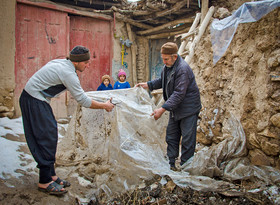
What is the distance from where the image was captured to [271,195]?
2.09m

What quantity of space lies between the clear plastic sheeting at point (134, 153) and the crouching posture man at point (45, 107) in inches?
19.2

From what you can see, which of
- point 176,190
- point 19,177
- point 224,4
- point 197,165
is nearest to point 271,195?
point 197,165

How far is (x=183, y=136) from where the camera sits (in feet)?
8.61

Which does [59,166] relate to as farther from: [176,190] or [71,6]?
[71,6]

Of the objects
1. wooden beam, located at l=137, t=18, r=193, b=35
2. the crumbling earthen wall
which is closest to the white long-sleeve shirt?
the crumbling earthen wall

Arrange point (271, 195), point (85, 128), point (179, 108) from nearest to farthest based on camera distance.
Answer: point (271, 195) → point (179, 108) → point (85, 128)

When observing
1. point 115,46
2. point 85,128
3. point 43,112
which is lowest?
point 85,128

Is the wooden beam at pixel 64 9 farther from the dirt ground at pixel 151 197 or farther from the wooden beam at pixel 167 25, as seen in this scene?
the dirt ground at pixel 151 197

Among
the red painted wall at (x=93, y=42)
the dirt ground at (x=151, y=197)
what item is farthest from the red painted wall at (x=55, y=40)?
the dirt ground at (x=151, y=197)

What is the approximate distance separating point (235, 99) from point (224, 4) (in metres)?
2.39

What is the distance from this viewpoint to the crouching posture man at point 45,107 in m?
2.22

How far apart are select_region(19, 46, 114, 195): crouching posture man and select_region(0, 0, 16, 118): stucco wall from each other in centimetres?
319

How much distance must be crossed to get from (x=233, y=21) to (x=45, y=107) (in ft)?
8.84

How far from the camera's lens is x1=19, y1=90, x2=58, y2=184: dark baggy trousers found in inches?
87.3
